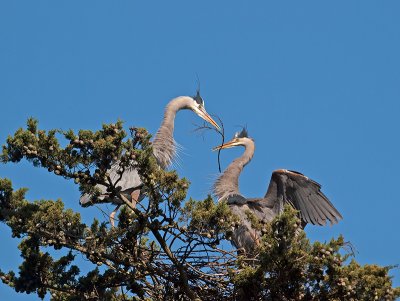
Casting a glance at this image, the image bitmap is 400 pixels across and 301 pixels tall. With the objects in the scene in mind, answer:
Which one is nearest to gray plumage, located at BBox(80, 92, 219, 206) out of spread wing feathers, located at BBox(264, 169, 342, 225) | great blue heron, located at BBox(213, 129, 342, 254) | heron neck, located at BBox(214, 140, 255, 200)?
heron neck, located at BBox(214, 140, 255, 200)

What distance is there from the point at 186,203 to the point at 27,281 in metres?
1.78

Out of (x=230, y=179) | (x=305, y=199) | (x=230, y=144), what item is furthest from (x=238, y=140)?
(x=305, y=199)

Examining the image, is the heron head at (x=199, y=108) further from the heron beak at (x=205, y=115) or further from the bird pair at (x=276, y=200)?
the bird pair at (x=276, y=200)

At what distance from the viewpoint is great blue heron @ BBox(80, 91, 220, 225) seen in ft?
42.9

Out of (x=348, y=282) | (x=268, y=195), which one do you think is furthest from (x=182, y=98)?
(x=348, y=282)

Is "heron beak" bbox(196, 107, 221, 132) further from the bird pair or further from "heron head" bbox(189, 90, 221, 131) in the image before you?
the bird pair

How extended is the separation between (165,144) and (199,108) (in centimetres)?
162

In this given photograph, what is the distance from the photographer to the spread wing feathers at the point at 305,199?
522 inches

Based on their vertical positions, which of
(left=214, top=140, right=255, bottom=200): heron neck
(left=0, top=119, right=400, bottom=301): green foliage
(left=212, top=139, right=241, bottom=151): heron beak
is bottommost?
(left=0, top=119, right=400, bottom=301): green foliage

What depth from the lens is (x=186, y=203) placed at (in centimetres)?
930

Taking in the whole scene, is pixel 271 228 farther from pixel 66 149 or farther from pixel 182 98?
pixel 182 98

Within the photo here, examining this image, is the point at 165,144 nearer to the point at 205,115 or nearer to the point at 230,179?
the point at 230,179

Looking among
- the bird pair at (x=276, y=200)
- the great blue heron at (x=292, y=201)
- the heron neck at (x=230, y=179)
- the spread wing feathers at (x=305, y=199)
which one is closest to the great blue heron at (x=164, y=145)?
the bird pair at (x=276, y=200)

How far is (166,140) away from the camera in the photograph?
14070mm
